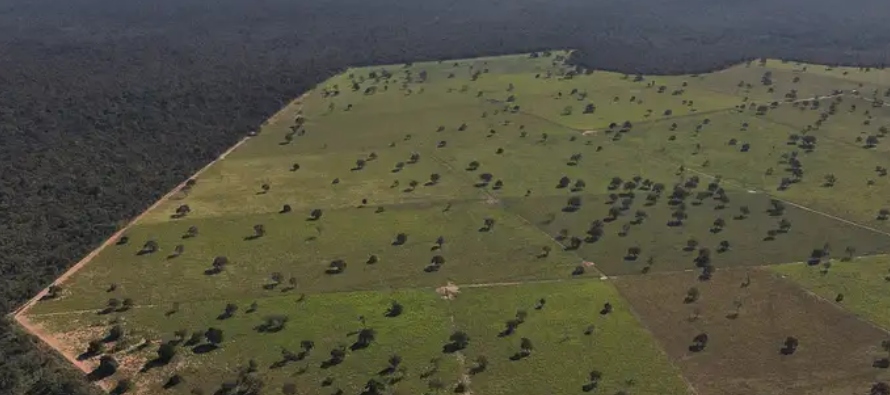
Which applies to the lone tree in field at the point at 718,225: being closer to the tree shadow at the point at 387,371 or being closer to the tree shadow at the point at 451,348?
the tree shadow at the point at 451,348

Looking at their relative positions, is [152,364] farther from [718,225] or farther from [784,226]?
[784,226]

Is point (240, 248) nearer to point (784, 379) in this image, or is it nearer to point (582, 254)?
point (582, 254)

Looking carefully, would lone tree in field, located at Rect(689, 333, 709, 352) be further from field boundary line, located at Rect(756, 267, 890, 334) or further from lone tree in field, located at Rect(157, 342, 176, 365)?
lone tree in field, located at Rect(157, 342, 176, 365)

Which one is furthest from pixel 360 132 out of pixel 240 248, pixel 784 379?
pixel 784 379

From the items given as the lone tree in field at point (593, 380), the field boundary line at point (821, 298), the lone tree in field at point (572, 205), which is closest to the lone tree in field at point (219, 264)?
the lone tree in field at point (593, 380)

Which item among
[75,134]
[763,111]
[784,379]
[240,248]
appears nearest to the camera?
[784,379]
